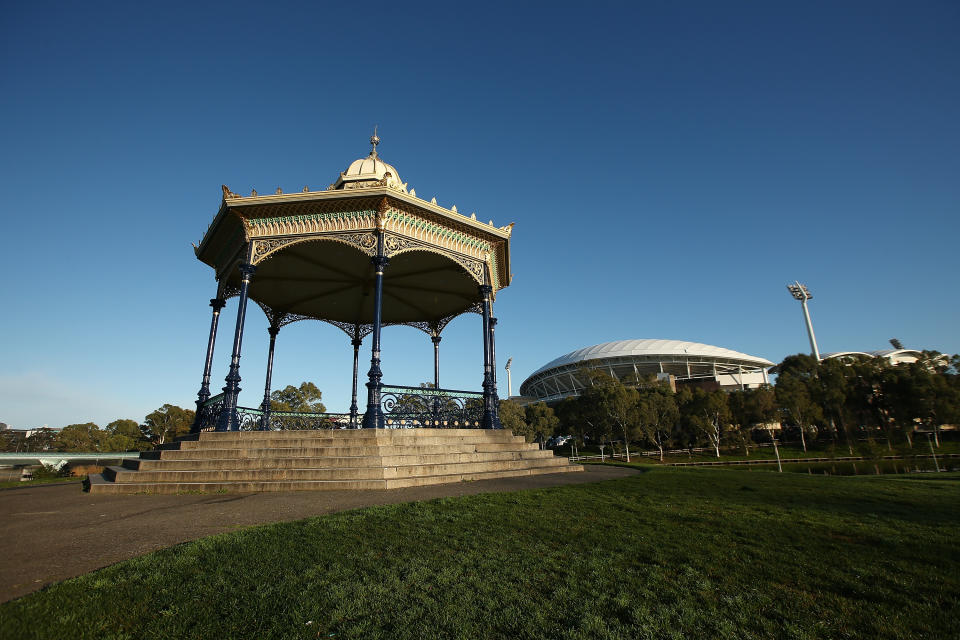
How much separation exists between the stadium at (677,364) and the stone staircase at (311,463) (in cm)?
6354

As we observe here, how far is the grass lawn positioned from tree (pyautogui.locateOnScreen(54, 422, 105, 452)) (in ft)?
157

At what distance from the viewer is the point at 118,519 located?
205 inches

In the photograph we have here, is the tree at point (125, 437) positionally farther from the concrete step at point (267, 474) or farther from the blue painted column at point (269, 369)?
the concrete step at point (267, 474)

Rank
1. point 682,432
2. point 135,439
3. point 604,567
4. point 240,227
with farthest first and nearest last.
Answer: point 682,432 < point 135,439 < point 240,227 < point 604,567

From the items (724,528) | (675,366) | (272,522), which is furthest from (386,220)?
(675,366)

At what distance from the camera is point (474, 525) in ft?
14.2

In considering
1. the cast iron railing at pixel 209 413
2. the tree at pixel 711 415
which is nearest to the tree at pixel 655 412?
the tree at pixel 711 415

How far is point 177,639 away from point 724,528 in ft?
14.2

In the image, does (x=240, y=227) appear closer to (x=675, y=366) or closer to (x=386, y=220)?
(x=386, y=220)

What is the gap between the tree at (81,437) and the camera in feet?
125

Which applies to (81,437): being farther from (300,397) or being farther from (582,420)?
(582,420)

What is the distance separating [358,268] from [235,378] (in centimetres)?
613

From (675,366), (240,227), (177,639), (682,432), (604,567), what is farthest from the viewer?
(675,366)

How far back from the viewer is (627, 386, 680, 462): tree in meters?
40.4
